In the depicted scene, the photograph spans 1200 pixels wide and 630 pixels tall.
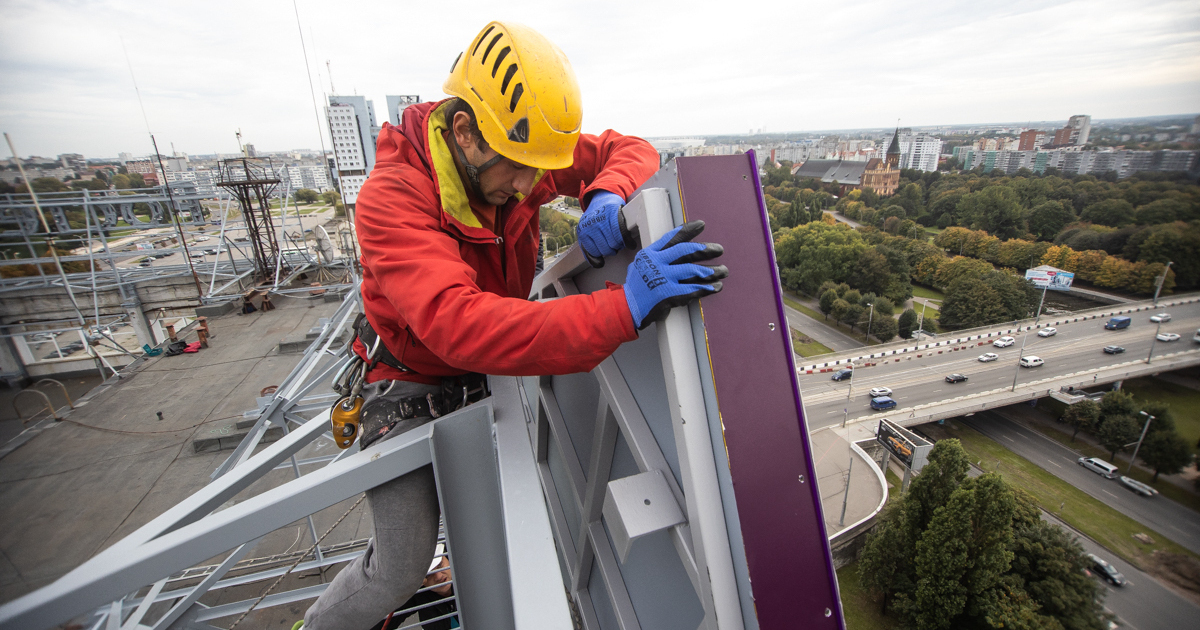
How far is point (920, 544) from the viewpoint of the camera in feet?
34.9

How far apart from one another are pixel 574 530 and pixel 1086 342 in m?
19.3

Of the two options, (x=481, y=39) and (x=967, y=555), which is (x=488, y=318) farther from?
(x=967, y=555)

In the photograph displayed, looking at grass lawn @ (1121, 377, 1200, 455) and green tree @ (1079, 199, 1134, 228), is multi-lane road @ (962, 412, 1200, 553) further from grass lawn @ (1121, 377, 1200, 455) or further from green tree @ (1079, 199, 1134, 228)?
green tree @ (1079, 199, 1134, 228)

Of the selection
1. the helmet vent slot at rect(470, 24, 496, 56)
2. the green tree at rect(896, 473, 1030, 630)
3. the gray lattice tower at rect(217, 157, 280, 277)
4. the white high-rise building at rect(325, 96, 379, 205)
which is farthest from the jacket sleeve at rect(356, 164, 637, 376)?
the gray lattice tower at rect(217, 157, 280, 277)

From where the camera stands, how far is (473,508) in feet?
6.14

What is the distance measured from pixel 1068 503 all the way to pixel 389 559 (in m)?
17.8

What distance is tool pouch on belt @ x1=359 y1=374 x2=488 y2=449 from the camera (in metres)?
2.21

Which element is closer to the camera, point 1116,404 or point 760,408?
point 760,408

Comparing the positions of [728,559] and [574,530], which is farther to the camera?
[574,530]

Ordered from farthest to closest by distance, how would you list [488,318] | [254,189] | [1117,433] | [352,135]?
[254,189]
[352,135]
[1117,433]
[488,318]

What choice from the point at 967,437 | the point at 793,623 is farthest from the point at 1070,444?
the point at 793,623

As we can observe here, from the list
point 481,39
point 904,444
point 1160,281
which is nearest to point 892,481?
point 904,444

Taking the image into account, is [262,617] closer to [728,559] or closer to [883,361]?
[728,559]

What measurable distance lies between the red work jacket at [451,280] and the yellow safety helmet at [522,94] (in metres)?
0.22
